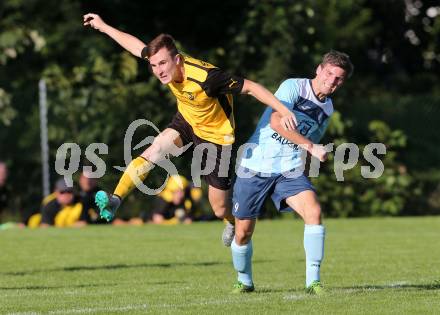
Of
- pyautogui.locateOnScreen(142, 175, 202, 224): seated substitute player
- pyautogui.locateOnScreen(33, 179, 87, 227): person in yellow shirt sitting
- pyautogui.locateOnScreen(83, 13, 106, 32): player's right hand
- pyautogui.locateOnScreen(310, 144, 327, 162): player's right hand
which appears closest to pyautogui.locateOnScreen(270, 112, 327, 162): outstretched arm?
pyautogui.locateOnScreen(310, 144, 327, 162): player's right hand

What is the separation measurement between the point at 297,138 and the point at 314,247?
2.81ft

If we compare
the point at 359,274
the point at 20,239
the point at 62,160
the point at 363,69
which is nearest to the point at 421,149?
the point at 62,160

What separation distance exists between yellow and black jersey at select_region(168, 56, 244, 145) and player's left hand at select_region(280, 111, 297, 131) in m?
0.62

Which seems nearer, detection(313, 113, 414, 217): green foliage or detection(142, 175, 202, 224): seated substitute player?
detection(142, 175, 202, 224): seated substitute player

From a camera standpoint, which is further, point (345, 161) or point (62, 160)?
point (345, 161)

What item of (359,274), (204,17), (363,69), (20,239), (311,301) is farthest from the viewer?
(363,69)

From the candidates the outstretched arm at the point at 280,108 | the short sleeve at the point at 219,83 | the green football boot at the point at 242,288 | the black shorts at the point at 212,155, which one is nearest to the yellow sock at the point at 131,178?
the black shorts at the point at 212,155

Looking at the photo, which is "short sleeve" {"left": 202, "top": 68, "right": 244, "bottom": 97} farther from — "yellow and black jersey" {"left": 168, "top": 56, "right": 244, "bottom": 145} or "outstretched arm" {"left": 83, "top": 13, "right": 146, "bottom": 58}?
"outstretched arm" {"left": 83, "top": 13, "right": 146, "bottom": 58}

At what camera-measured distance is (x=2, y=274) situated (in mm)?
10586

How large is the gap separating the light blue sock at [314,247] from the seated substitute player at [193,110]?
86 centimetres

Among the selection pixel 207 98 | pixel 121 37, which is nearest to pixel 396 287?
pixel 207 98

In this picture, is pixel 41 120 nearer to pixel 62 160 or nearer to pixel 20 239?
pixel 62 160

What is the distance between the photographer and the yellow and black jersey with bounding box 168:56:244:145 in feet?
28.0

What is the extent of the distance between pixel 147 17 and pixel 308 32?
3.66m
